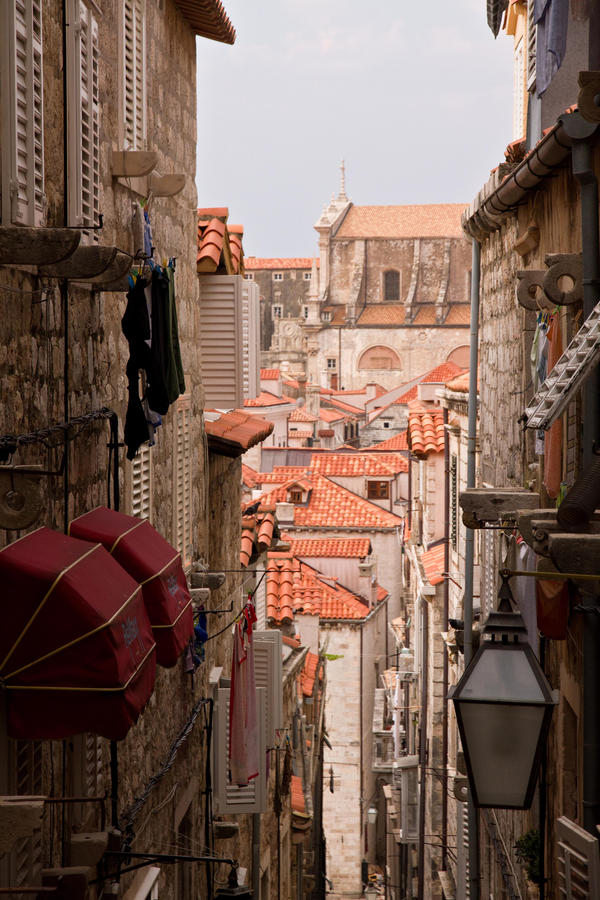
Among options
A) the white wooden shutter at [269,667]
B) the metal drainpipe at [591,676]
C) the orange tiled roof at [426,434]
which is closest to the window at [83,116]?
the metal drainpipe at [591,676]

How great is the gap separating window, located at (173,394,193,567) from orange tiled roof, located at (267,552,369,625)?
1.06 m

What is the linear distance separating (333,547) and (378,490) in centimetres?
1024

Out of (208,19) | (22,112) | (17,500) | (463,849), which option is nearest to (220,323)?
(208,19)

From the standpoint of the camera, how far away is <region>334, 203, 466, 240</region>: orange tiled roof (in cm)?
9138

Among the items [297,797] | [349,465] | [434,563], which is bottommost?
[297,797]

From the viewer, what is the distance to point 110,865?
7297mm

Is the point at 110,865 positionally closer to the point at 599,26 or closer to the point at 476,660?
the point at 476,660

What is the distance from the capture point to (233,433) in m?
13.4

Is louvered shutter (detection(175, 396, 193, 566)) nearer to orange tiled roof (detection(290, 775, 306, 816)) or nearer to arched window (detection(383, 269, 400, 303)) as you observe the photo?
orange tiled roof (detection(290, 775, 306, 816))

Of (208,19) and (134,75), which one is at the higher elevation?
(208,19)

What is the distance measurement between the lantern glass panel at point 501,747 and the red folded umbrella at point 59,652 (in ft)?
4.77

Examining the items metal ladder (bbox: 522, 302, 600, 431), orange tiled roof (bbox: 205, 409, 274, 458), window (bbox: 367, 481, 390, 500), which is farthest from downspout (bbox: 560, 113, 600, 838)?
window (bbox: 367, 481, 390, 500)

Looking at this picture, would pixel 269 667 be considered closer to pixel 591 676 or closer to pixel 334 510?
pixel 591 676

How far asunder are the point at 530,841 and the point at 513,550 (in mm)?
A: 2142
